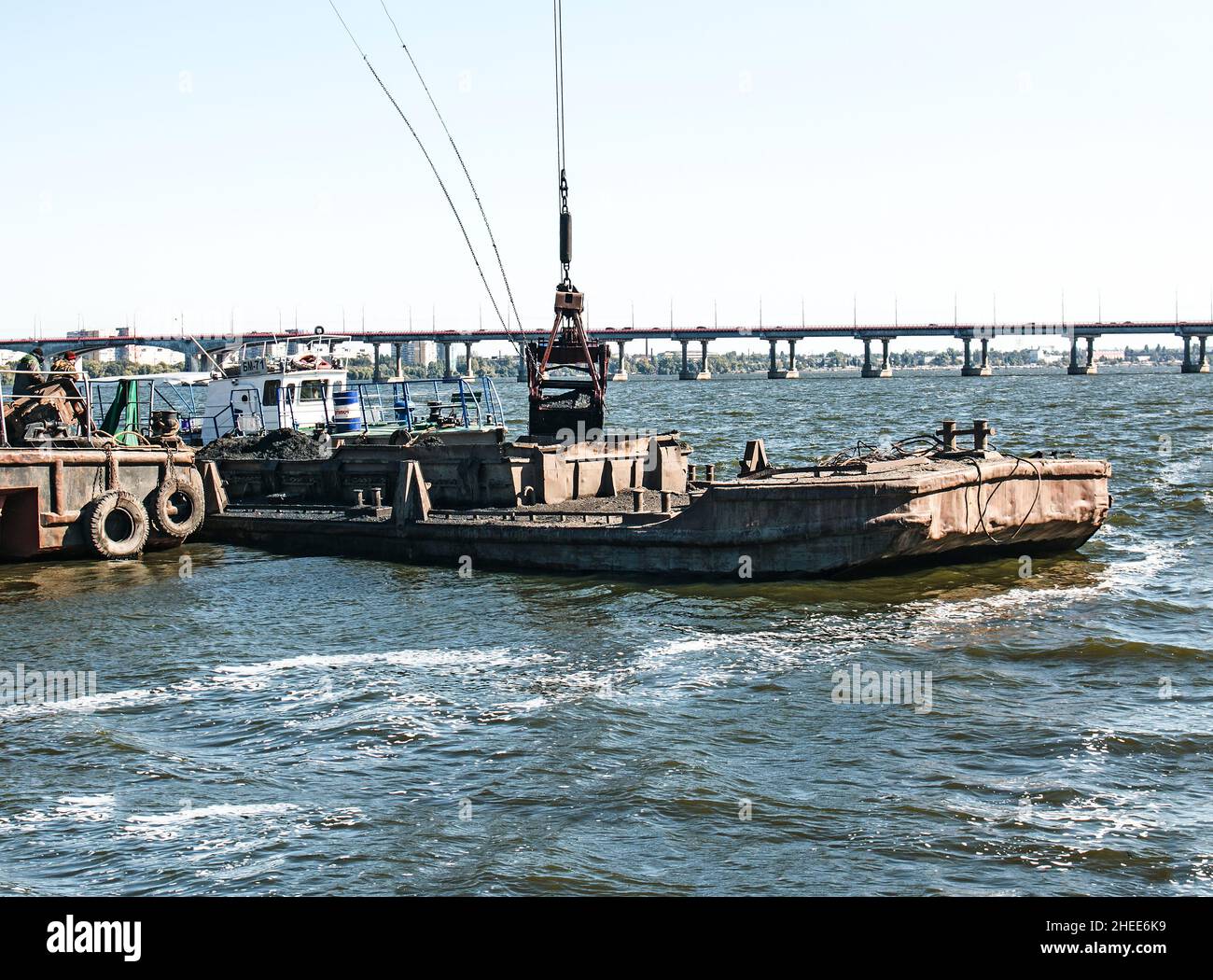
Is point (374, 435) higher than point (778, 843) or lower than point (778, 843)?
higher

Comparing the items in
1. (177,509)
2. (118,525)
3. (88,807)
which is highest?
(177,509)

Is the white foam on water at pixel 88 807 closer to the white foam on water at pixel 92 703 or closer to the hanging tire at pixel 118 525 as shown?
the white foam on water at pixel 92 703

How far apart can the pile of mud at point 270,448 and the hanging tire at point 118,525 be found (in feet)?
14.2

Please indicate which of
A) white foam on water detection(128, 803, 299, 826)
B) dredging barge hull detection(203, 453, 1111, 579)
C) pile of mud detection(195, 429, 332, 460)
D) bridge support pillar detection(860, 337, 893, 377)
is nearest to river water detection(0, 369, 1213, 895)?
white foam on water detection(128, 803, 299, 826)

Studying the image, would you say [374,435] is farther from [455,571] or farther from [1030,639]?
[1030,639]

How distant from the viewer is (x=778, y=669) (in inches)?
594

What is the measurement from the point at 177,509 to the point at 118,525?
57.9 inches

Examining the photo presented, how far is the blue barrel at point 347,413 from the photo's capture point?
32500 millimetres

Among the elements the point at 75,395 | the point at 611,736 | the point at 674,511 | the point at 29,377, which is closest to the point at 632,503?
the point at 674,511

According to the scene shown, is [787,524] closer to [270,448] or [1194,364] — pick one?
[270,448]

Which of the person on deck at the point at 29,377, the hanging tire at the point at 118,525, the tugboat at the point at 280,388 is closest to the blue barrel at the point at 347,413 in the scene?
the tugboat at the point at 280,388

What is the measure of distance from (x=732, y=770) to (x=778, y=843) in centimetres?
169

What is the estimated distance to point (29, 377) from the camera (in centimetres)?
3058
